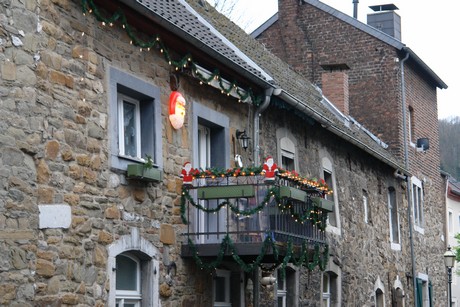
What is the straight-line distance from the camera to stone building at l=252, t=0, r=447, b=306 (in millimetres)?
27703

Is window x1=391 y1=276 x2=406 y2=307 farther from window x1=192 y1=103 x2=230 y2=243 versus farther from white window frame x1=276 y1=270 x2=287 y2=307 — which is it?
window x1=192 y1=103 x2=230 y2=243

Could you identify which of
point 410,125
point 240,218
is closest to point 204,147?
point 240,218

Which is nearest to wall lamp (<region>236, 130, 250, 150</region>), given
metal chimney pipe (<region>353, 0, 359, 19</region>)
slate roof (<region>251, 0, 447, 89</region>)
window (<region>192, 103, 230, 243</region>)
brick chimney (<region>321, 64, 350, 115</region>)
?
window (<region>192, 103, 230, 243</region>)

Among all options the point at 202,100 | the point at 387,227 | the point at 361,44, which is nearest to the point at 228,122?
the point at 202,100

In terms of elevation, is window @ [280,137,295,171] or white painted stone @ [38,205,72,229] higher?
window @ [280,137,295,171]

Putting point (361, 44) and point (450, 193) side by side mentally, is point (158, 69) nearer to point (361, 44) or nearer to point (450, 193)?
point (361, 44)

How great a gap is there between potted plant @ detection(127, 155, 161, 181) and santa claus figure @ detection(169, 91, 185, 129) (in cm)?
99

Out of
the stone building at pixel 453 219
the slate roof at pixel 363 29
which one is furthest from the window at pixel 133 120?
the stone building at pixel 453 219

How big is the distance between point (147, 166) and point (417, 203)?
17063 mm

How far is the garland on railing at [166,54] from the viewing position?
40.4ft

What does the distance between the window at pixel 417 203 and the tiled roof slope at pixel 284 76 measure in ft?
8.57

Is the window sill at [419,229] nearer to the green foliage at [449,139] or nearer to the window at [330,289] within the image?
the window at [330,289]

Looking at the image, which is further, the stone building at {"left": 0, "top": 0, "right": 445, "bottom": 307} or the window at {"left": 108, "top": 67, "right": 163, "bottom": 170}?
the window at {"left": 108, "top": 67, "right": 163, "bottom": 170}

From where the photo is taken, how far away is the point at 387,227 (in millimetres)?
25750
